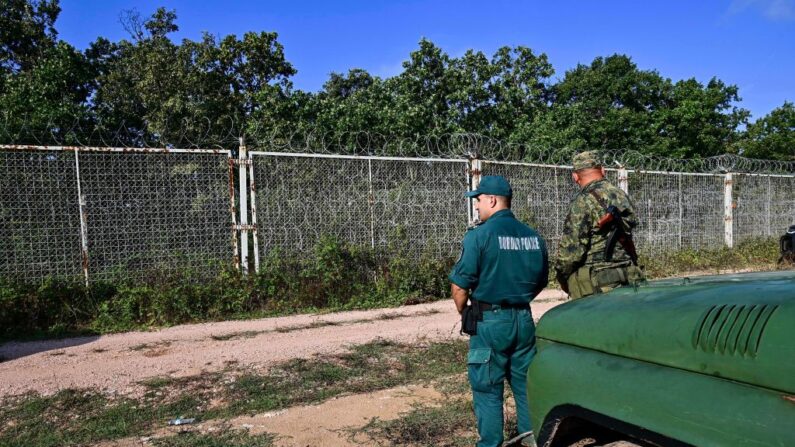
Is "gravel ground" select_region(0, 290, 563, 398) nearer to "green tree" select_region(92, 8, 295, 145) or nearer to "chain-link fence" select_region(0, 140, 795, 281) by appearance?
"chain-link fence" select_region(0, 140, 795, 281)

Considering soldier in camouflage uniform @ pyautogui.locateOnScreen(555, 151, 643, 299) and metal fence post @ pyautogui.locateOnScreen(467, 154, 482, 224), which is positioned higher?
metal fence post @ pyautogui.locateOnScreen(467, 154, 482, 224)

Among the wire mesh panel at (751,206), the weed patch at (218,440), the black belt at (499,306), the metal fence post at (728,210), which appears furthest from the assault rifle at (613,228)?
the wire mesh panel at (751,206)

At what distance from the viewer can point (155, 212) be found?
745 cm

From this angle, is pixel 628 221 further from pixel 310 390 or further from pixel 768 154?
pixel 768 154

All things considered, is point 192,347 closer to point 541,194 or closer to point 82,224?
point 82,224

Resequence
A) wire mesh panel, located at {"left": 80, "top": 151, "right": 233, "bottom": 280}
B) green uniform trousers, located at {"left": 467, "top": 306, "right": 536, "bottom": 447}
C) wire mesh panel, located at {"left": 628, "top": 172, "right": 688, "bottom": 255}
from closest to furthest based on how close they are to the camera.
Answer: green uniform trousers, located at {"left": 467, "top": 306, "right": 536, "bottom": 447} < wire mesh panel, located at {"left": 80, "top": 151, "right": 233, "bottom": 280} < wire mesh panel, located at {"left": 628, "top": 172, "right": 688, "bottom": 255}

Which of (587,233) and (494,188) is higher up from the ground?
(494,188)

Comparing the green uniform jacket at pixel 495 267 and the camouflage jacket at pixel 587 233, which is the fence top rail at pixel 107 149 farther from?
the green uniform jacket at pixel 495 267

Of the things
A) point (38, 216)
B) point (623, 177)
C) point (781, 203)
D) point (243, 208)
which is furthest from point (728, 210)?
point (38, 216)

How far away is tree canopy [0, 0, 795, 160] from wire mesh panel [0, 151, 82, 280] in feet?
3.63

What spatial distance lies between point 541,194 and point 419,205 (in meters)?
2.61

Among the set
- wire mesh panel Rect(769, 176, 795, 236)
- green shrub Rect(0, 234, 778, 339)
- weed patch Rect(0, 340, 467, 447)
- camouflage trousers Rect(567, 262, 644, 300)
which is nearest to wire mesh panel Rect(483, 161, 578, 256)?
green shrub Rect(0, 234, 778, 339)

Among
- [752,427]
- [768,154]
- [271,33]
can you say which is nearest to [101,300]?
[752,427]

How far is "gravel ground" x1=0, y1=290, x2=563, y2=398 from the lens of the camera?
5094 mm
